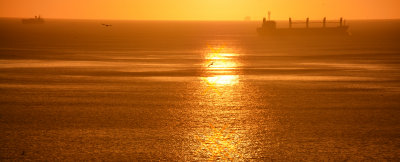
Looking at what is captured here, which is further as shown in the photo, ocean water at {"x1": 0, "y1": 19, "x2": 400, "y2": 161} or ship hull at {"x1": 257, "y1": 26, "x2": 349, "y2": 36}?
ship hull at {"x1": 257, "y1": 26, "x2": 349, "y2": 36}

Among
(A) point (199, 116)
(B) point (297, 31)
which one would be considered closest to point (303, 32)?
(B) point (297, 31)

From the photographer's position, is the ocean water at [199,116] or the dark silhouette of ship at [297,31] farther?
the dark silhouette of ship at [297,31]

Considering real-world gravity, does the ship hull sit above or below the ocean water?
above

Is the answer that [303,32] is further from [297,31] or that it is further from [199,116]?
[199,116]

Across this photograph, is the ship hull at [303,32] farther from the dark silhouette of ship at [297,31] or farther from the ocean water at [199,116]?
the ocean water at [199,116]

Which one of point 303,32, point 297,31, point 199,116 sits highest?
point 303,32

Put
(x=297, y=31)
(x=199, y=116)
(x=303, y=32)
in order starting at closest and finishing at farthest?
1. (x=199, y=116)
2. (x=297, y=31)
3. (x=303, y=32)

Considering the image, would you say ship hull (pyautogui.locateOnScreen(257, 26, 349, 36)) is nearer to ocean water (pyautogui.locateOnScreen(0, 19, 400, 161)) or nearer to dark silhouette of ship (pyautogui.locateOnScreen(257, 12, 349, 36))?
dark silhouette of ship (pyautogui.locateOnScreen(257, 12, 349, 36))

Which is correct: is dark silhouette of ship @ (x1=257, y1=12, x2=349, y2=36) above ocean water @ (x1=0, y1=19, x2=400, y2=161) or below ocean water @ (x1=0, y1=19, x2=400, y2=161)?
above

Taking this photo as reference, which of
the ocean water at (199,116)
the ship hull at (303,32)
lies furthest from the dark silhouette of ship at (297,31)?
the ocean water at (199,116)

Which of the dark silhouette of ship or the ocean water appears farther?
the dark silhouette of ship

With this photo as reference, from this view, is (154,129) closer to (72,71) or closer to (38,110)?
(38,110)

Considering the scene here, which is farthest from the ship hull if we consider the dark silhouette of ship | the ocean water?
the ocean water

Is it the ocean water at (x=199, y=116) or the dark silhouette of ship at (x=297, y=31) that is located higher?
the dark silhouette of ship at (x=297, y=31)
